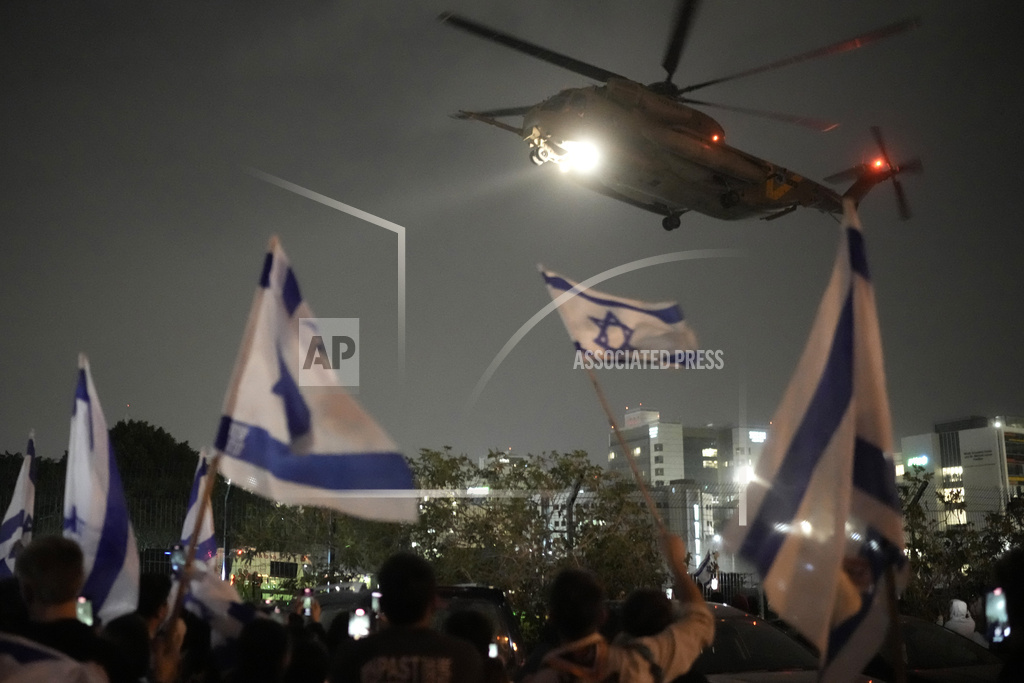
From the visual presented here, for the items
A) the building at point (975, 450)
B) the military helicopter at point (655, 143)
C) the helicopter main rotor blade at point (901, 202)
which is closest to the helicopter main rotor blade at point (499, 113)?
the military helicopter at point (655, 143)

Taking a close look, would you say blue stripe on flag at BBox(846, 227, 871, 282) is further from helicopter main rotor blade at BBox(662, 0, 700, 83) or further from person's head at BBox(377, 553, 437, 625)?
helicopter main rotor blade at BBox(662, 0, 700, 83)

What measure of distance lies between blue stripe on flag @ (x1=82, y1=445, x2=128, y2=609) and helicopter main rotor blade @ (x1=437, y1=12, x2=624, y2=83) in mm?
12222

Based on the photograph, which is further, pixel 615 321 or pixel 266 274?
pixel 615 321

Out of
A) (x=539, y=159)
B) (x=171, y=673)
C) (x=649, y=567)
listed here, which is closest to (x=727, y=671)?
(x=171, y=673)

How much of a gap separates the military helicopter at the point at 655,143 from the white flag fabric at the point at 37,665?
48.6 feet

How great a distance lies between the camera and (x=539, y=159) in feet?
67.5

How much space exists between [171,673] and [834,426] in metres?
2.98

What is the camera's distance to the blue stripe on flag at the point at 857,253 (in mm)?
4379

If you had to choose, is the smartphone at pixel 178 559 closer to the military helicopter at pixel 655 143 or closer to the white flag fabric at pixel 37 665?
the white flag fabric at pixel 37 665

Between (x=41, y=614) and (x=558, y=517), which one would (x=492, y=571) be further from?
(x=41, y=614)

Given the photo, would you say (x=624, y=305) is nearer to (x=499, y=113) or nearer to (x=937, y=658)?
(x=937, y=658)

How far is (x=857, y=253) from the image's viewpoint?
4.40 metres

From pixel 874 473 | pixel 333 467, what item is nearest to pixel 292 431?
pixel 333 467

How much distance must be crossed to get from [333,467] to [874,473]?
7.78 ft
